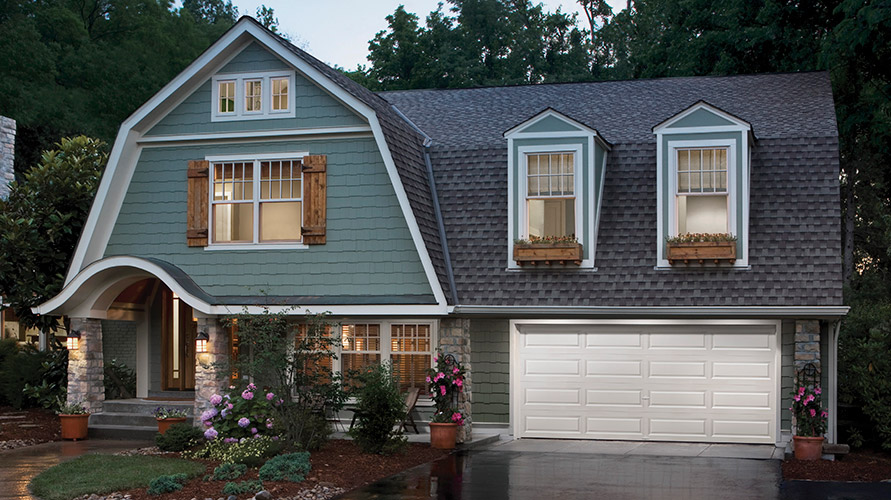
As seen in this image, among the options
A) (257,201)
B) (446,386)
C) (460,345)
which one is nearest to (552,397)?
(460,345)

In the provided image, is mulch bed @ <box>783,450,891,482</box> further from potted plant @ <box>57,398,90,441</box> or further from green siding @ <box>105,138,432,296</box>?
potted plant @ <box>57,398,90,441</box>

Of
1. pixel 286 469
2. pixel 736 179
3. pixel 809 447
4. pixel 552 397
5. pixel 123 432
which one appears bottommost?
pixel 123 432

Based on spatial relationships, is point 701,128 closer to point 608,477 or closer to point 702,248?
point 702,248

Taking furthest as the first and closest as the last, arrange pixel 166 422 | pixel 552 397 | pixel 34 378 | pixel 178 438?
pixel 34 378 < pixel 552 397 < pixel 166 422 < pixel 178 438

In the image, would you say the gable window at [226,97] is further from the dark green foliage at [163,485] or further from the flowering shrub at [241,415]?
the dark green foliage at [163,485]

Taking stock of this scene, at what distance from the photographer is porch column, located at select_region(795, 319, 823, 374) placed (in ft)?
46.6

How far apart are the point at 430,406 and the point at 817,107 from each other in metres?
8.01

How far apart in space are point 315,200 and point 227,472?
5.41 m

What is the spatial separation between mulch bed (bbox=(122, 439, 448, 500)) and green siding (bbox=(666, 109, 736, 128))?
6.03 metres

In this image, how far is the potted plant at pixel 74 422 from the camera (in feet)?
52.0

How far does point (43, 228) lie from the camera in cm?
1797

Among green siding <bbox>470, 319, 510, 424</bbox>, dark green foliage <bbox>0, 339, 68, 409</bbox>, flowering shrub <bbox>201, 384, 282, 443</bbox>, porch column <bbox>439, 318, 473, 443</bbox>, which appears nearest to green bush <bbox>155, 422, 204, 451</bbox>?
flowering shrub <bbox>201, 384, 282, 443</bbox>

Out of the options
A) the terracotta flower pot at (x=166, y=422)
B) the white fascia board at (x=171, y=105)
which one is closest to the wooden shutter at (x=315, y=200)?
the white fascia board at (x=171, y=105)

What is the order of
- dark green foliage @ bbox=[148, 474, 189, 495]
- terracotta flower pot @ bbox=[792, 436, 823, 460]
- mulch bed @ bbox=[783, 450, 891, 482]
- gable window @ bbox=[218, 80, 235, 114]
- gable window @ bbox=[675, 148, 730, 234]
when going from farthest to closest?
gable window @ bbox=[218, 80, 235, 114]
gable window @ bbox=[675, 148, 730, 234]
terracotta flower pot @ bbox=[792, 436, 823, 460]
mulch bed @ bbox=[783, 450, 891, 482]
dark green foliage @ bbox=[148, 474, 189, 495]
